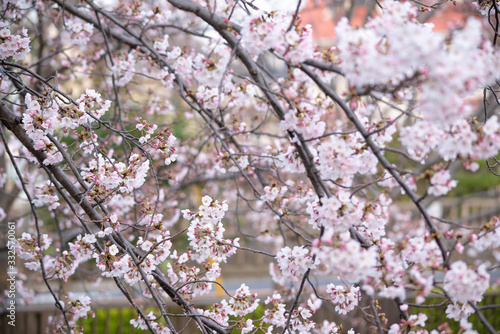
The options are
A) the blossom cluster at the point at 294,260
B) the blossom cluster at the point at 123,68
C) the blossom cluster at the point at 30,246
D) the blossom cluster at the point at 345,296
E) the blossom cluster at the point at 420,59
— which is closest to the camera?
the blossom cluster at the point at 420,59

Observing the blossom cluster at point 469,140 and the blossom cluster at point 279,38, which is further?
the blossom cluster at point 279,38

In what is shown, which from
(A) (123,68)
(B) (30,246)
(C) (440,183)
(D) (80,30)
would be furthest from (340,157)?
(D) (80,30)

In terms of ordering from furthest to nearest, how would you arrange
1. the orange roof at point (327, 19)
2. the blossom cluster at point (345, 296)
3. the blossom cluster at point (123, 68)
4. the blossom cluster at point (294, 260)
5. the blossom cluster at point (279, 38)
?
the orange roof at point (327, 19)
the blossom cluster at point (123, 68)
the blossom cluster at point (345, 296)
the blossom cluster at point (294, 260)
the blossom cluster at point (279, 38)

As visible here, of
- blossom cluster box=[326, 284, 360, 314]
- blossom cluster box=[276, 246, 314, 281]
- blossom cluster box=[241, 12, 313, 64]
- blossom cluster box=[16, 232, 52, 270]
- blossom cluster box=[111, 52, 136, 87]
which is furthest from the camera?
blossom cluster box=[111, 52, 136, 87]

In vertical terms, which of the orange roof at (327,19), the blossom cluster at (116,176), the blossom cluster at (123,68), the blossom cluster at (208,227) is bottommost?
the blossom cluster at (208,227)

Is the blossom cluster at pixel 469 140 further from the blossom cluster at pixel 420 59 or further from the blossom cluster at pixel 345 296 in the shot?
the blossom cluster at pixel 345 296

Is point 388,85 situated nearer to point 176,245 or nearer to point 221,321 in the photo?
point 221,321

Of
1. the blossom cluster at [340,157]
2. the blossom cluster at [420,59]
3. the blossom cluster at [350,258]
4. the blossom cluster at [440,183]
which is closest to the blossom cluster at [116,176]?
the blossom cluster at [340,157]

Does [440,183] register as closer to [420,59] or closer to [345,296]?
[420,59]

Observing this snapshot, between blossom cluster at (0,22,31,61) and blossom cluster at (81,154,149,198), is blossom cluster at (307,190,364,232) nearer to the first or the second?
blossom cluster at (81,154,149,198)

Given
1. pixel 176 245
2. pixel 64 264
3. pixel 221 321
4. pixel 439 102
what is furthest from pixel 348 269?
pixel 176 245

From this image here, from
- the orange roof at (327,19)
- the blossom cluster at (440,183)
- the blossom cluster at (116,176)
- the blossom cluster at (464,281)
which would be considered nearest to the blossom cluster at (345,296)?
the blossom cluster at (464,281)

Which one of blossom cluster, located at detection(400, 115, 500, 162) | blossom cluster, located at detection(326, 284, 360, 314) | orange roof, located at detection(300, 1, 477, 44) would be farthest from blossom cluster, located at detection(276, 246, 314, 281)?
orange roof, located at detection(300, 1, 477, 44)

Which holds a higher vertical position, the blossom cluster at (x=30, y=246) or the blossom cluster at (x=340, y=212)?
the blossom cluster at (x=30, y=246)
